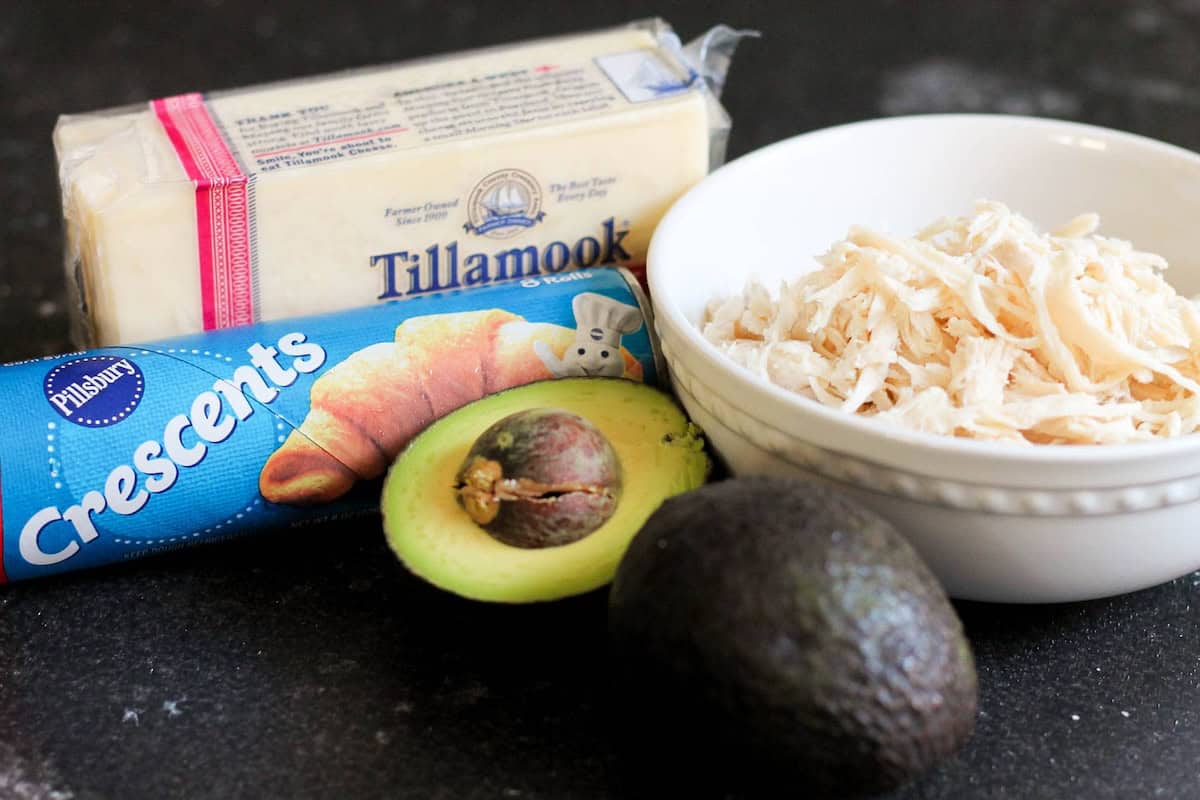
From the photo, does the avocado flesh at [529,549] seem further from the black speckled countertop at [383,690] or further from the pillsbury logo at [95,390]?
the pillsbury logo at [95,390]

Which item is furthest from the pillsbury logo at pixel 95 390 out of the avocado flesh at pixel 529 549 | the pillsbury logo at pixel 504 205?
the pillsbury logo at pixel 504 205

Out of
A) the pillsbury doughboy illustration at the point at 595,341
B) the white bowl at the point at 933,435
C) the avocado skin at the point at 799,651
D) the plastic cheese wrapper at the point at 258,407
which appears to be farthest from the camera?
the pillsbury doughboy illustration at the point at 595,341

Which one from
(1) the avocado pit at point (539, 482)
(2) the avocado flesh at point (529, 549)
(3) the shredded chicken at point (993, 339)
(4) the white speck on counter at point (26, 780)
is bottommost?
(4) the white speck on counter at point (26, 780)

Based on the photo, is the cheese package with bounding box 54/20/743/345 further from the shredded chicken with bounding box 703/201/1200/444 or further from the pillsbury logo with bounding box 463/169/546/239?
the shredded chicken with bounding box 703/201/1200/444

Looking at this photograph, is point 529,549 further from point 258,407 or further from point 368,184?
point 368,184

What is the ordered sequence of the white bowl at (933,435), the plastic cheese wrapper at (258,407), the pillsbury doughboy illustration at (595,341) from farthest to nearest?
the pillsbury doughboy illustration at (595,341) → the plastic cheese wrapper at (258,407) → the white bowl at (933,435)

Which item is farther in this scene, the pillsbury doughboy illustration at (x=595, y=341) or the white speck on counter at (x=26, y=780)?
the pillsbury doughboy illustration at (x=595, y=341)

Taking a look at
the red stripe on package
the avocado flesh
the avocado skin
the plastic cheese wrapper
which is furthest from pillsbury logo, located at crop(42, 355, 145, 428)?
the avocado skin

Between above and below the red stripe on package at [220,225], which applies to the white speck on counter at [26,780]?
below
